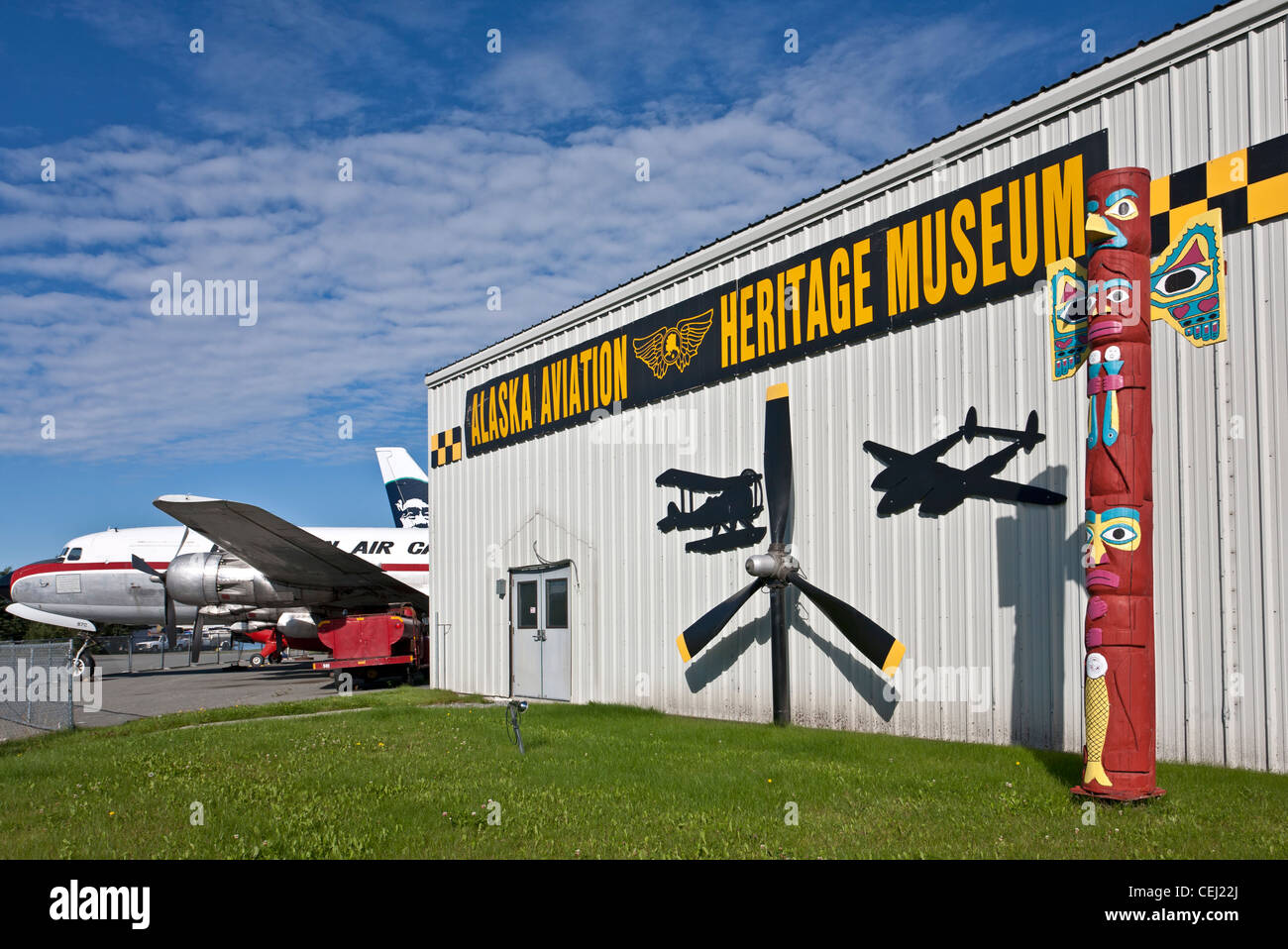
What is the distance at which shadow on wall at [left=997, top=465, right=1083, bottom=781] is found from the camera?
34.0ft

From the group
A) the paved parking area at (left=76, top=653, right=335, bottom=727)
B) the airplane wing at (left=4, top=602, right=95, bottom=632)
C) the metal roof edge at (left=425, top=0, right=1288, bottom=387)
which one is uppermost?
the metal roof edge at (left=425, top=0, right=1288, bottom=387)

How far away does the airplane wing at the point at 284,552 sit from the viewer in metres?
22.1

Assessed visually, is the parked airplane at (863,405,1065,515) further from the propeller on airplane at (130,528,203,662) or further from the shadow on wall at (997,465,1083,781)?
the propeller on airplane at (130,528,203,662)

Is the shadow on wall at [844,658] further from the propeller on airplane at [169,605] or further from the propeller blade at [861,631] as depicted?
the propeller on airplane at [169,605]

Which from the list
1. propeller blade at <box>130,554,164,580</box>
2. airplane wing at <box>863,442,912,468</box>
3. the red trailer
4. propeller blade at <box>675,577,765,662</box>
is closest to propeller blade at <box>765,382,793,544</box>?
propeller blade at <box>675,577,765,662</box>

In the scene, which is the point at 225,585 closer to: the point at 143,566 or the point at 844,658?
the point at 143,566

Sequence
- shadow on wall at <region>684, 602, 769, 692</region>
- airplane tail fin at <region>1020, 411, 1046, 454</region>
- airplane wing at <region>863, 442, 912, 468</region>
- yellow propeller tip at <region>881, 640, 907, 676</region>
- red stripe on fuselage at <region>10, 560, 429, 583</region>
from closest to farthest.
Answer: airplane tail fin at <region>1020, 411, 1046, 454</region> → yellow propeller tip at <region>881, 640, 907, 676</region> → airplane wing at <region>863, 442, 912, 468</region> → shadow on wall at <region>684, 602, 769, 692</region> → red stripe on fuselage at <region>10, 560, 429, 583</region>

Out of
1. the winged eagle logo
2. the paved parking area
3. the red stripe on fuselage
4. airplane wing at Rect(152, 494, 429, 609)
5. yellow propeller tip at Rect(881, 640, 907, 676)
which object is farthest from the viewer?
the red stripe on fuselage

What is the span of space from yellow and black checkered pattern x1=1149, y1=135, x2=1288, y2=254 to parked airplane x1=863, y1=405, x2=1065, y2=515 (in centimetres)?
237

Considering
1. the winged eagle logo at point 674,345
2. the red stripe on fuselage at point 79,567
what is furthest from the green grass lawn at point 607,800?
the red stripe on fuselage at point 79,567

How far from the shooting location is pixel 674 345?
53.9ft

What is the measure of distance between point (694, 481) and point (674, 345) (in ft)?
7.83
